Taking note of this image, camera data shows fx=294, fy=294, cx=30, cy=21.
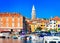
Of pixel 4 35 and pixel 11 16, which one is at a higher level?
pixel 11 16

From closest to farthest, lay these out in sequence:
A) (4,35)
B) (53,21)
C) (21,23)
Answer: (4,35)
(21,23)
(53,21)

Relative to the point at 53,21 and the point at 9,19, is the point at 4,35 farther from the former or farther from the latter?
the point at 53,21

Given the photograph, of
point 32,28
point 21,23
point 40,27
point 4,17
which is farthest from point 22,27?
point 32,28

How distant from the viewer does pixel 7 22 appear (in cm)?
7444

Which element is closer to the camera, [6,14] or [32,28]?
[6,14]

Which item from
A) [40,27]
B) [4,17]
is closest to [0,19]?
[4,17]

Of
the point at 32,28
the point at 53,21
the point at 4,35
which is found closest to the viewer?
the point at 4,35

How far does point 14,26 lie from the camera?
72.9 m

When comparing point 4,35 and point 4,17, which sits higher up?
point 4,17

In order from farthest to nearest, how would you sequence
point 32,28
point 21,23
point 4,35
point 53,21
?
point 32,28, point 53,21, point 21,23, point 4,35

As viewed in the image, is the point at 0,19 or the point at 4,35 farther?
the point at 0,19

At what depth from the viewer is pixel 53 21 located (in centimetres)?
8256

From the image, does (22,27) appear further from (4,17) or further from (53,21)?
(53,21)

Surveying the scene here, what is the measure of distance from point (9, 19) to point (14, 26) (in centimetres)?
282
